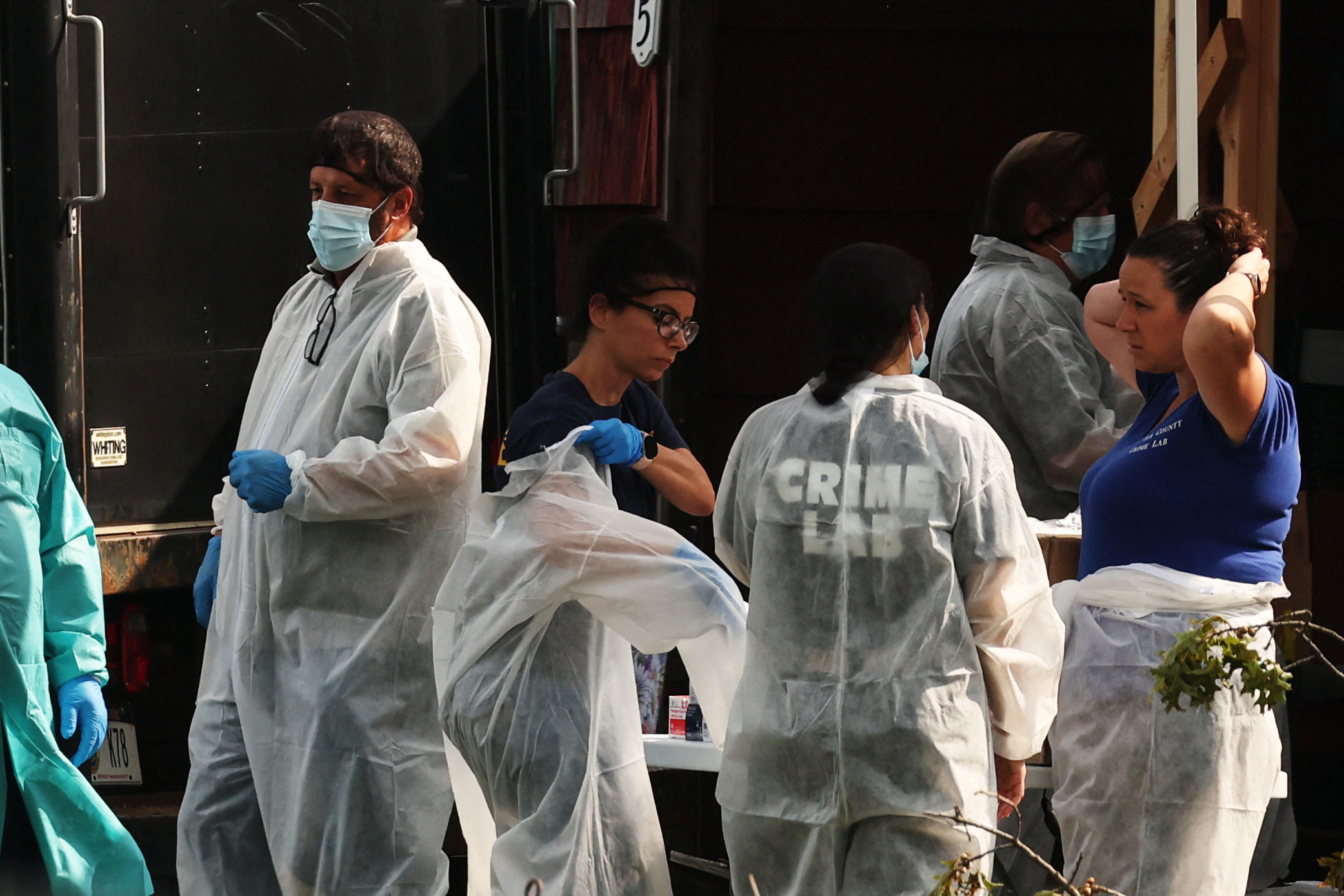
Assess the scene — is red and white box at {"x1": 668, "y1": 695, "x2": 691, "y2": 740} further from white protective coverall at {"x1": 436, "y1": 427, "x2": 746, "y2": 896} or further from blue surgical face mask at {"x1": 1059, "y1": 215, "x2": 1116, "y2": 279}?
blue surgical face mask at {"x1": 1059, "y1": 215, "x2": 1116, "y2": 279}

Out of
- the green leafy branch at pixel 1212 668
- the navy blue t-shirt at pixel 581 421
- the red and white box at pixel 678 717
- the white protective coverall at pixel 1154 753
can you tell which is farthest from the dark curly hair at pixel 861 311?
the red and white box at pixel 678 717

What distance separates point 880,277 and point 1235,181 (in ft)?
4.40

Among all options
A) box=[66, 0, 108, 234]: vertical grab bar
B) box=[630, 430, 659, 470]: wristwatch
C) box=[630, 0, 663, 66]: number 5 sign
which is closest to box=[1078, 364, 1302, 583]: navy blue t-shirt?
box=[630, 430, 659, 470]: wristwatch

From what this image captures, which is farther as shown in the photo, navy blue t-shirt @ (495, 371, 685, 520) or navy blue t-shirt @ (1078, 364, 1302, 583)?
navy blue t-shirt @ (495, 371, 685, 520)

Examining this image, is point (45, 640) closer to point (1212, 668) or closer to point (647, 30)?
point (1212, 668)

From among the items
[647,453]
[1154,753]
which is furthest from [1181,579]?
[647,453]

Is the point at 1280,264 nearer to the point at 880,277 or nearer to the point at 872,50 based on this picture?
the point at 880,277

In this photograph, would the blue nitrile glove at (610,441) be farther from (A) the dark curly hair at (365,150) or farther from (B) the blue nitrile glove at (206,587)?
(B) the blue nitrile glove at (206,587)

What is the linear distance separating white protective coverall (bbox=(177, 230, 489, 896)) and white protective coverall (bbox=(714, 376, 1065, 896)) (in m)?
1.04

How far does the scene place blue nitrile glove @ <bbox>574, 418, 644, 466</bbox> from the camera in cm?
311

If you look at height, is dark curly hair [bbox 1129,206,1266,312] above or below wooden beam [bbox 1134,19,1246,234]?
below

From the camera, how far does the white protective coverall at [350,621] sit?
3.58m

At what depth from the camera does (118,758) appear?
4.40m

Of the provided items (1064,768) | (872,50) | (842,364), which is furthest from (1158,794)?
(872,50)
